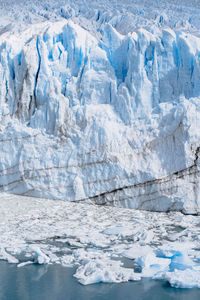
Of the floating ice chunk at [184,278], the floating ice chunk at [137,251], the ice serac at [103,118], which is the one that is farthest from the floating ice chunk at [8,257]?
the ice serac at [103,118]

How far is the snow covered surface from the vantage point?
400 cm

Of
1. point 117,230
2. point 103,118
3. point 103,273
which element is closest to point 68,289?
point 103,273

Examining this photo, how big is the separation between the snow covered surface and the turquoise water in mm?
81

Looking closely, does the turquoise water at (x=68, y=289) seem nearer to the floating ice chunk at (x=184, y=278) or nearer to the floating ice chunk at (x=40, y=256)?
the floating ice chunk at (x=184, y=278)

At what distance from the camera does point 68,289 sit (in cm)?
373

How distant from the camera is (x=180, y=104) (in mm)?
6191

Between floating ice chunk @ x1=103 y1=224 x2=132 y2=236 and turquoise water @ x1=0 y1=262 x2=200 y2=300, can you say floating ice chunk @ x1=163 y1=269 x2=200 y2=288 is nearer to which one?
turquoise water @ x1=0 y1=262 x2=200 y2=300

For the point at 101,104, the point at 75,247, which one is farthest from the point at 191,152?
the point at 75,247

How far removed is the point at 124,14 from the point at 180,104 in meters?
2.34

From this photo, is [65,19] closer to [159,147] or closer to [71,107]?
[71,107]

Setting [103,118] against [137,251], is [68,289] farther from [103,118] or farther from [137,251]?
[103,118]

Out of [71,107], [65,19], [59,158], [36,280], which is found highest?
[65,19]

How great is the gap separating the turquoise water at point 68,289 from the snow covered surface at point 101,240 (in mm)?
81

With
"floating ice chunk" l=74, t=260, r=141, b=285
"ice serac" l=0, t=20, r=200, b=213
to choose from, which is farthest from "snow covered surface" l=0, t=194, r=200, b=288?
"ice serac" l=0, t=20, r=200, b=213
